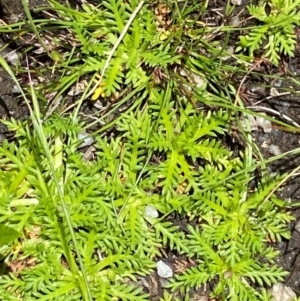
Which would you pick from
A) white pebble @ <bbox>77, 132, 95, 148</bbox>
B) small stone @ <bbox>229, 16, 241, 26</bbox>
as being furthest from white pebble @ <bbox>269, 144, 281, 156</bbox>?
white pebble @ <bbox>77, 132, 95, 148</bbox>

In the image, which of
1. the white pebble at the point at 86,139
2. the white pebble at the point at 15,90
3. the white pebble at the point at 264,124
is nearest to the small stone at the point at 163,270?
the white pebble at the point at 86,139

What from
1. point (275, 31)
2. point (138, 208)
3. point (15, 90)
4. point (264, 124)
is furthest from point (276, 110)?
point (15, 90)

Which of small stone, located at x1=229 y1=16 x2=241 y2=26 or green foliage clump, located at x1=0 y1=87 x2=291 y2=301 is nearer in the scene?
green foliage clump, located at x1=0 y1=87 x2=291 y2=301

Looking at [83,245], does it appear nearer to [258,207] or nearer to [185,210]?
[185,210]

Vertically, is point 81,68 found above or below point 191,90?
above

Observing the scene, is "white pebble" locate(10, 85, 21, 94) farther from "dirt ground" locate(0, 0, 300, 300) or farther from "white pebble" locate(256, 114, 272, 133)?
"white pebble" locate(256, 114, 272, 133)

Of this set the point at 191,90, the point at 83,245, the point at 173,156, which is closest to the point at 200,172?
the point at 173,156
